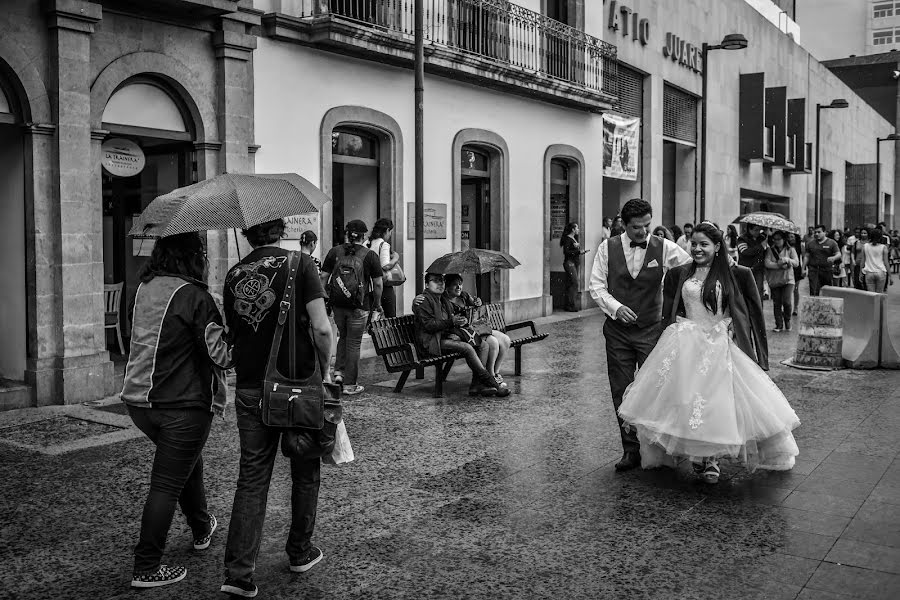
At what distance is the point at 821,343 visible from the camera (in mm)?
12273

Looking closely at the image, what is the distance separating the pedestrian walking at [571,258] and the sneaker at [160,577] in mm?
16435

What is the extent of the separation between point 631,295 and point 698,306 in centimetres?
53

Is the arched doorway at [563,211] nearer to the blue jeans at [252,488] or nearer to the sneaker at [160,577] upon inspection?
the blue jeans at [252,488]

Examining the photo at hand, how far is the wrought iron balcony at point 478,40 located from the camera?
43.4 feet

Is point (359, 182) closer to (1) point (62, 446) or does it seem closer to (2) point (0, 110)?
(2) point (0, 110)

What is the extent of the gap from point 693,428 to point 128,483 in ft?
12.7

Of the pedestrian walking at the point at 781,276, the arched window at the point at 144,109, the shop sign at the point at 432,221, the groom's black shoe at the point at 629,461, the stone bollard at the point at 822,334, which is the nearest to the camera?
the groom's black shoe at the point at 629,461

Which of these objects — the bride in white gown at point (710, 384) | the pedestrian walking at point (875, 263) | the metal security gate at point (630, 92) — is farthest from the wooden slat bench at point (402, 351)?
the metal security gate at point (630, 92)

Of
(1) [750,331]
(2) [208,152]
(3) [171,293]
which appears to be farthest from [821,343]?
(3) [171,293]

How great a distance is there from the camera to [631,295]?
7160 millimetres

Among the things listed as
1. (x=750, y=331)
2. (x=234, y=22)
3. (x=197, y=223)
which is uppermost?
(x=234, y=22)

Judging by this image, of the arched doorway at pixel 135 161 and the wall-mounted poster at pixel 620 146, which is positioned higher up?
the wall-mounted poster at pixel 620 146

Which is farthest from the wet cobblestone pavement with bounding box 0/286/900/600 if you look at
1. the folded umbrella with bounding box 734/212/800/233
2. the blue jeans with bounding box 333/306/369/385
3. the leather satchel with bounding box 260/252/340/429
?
the folded umbrella with bounding box 734/212/800/233

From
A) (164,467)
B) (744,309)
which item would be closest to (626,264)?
(744,309)
